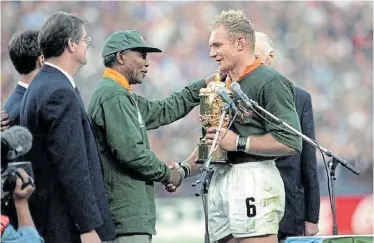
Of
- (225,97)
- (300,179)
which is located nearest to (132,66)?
(225,97)

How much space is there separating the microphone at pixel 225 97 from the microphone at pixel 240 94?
44 mm

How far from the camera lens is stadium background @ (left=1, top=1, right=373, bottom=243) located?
12070 millimetres

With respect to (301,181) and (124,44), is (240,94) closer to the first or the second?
(124,44)

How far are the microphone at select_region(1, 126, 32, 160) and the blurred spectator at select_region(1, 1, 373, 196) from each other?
7203 millimetres

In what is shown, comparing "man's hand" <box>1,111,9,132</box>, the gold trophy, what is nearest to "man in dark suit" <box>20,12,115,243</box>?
"man's hand" <box>1,111,9,132</box>

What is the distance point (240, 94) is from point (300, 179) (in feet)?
4.73

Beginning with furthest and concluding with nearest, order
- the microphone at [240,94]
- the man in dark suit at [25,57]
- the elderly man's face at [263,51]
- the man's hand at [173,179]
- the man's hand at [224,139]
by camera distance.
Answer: the elderly man's face at [263,51] → the man's hand at [173,179] → the man in dark suit at [25,57] → the man's hand at [224,139] → the microphone at [240,94]

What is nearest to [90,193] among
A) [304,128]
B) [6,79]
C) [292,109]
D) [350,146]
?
[292,109]

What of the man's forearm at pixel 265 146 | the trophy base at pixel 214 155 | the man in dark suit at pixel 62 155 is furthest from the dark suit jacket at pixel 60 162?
the man's forearm at pixel 265 146

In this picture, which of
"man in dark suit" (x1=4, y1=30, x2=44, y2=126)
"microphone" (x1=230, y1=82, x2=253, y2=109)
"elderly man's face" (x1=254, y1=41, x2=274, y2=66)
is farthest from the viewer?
"elderly man's face" (x1=254, y1=41, x2=274, y2=66)

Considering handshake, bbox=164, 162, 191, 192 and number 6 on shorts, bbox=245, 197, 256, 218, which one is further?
handshake, bbox=164, 162, 191, 192

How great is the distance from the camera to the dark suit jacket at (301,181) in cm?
647

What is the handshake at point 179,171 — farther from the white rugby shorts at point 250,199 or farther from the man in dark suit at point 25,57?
the man in dark suit at point 25,57

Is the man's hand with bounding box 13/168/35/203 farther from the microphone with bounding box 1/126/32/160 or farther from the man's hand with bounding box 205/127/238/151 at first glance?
→ the man's hand with bounding box 205/127/238/151
